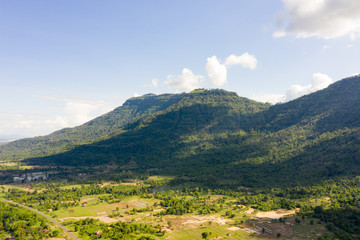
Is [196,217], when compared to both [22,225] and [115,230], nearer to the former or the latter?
[115,230]

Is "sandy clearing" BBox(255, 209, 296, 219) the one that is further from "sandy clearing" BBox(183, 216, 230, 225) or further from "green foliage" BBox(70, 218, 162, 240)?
"green foliage" BBox(70, 218, 162, 240)

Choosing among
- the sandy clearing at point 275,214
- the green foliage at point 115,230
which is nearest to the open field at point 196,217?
the sandy clearing at point 275,214

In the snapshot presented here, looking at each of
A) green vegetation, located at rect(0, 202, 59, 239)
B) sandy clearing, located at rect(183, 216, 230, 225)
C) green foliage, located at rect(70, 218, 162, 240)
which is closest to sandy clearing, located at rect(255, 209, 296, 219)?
sandy clearing, located at rect(183, 216, 230, 225)

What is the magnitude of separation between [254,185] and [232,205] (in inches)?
1928

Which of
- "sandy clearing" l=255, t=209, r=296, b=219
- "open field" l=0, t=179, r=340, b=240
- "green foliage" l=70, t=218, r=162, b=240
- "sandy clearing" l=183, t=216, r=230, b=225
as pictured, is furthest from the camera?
"sandy clearing" l=255, t=209, r=296, b=219

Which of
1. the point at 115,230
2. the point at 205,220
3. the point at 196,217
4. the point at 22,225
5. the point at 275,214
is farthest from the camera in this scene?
the point at 275,214

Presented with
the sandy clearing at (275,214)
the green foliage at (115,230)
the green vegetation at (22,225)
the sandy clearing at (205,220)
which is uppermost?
the green vegetation at (22,225)

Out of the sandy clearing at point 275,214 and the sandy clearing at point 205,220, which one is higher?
the sandy clearing at point 205,220

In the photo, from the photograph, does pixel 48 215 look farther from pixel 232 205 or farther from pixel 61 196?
pixel 232 205

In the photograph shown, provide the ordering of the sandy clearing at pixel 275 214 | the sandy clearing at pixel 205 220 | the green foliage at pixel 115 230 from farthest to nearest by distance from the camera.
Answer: the sandy clearing at pixel 275 214 < the sandy clearing at pixel 205 220 < the green foliage at pixel 115 230

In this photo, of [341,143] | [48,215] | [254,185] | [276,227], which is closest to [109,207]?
[48,215]

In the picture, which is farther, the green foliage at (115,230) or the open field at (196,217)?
the open field at (196,217)

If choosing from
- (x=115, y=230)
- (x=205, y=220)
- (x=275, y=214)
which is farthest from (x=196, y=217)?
(x=275, y=214)

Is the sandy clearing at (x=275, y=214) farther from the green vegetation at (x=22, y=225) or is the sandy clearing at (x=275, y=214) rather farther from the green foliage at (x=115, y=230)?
the green vegetation at (x=22, y=225)
